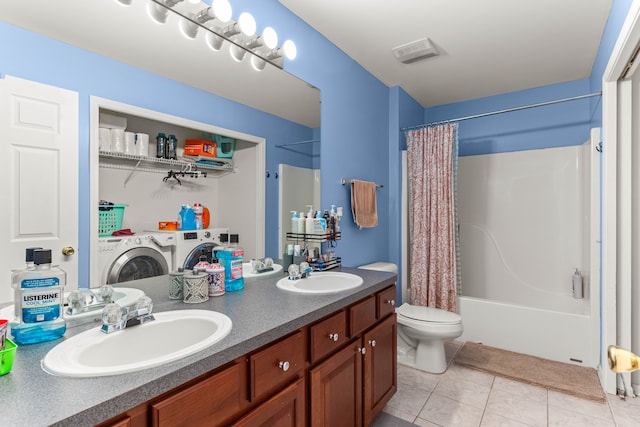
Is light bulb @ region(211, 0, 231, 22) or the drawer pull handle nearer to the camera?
the drawer pull handle

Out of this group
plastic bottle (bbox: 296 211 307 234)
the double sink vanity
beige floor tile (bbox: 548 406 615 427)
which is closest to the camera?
the double sink vanity

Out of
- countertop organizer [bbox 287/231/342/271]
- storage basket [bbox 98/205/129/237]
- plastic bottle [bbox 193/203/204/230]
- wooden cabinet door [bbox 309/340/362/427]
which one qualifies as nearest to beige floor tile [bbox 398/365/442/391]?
wooden cabinet door [bbox 309/340/362/427]

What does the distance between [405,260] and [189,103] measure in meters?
2.34

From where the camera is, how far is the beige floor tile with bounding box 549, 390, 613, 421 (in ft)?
6.23

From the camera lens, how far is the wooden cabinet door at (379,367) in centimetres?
163

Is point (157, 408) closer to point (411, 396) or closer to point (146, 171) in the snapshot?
point (146, 171)

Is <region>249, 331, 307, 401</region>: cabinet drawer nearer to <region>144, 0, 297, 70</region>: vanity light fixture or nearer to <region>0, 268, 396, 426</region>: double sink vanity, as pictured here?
<region>0, 268, 396, 426</region>: double sink vanity

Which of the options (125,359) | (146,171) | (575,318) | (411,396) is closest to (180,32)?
(146,171)

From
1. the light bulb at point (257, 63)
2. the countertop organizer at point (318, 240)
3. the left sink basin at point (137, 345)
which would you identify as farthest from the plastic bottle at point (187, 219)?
the light bulb at point (257, 63)

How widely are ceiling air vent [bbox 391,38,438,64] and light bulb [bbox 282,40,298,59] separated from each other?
0.84 metres

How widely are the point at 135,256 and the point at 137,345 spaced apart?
37 cm

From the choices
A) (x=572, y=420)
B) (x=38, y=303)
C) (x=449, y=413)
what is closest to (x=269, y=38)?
(x=38, y=303)

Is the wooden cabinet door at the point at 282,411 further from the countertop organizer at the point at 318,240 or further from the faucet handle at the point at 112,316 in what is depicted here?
the countertop organizer at the point at 318,240

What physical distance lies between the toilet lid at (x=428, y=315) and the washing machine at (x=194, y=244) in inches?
60.8
